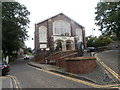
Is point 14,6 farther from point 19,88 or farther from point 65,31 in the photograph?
point 19,88

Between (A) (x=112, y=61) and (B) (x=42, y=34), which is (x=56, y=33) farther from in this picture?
(A) (x=112, y=61)

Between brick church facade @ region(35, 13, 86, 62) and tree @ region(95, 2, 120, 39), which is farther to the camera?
brick church facade @ region(35, 13, 86, 62)

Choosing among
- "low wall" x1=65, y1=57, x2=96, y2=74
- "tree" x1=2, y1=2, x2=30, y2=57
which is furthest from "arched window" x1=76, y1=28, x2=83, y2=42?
"low wall" x1=65, y1=57, x2=96, y2=74

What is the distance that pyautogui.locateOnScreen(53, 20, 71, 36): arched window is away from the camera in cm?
3250

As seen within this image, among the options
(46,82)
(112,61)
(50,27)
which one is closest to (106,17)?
(112,61)

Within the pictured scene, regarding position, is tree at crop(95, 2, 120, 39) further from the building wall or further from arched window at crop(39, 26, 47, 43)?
arched window at crop(39, 26, 47, 43)

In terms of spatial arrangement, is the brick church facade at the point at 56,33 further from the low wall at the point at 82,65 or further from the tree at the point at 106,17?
the low wall at the point at 82,65

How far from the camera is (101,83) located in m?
7.60

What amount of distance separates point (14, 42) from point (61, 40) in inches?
441

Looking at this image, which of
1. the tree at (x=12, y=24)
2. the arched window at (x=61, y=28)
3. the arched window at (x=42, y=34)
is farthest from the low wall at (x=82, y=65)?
the arched window at (x=61, y=28)

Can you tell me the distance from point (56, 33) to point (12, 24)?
11.4 m

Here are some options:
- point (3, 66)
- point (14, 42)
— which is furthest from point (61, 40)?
A: point (3, 66)

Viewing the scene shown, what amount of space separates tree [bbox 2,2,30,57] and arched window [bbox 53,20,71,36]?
300 inches

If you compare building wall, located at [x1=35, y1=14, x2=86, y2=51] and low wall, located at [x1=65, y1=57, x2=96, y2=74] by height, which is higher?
building wall, located at [x1=35, y1=14, x2=86, y2=51]
